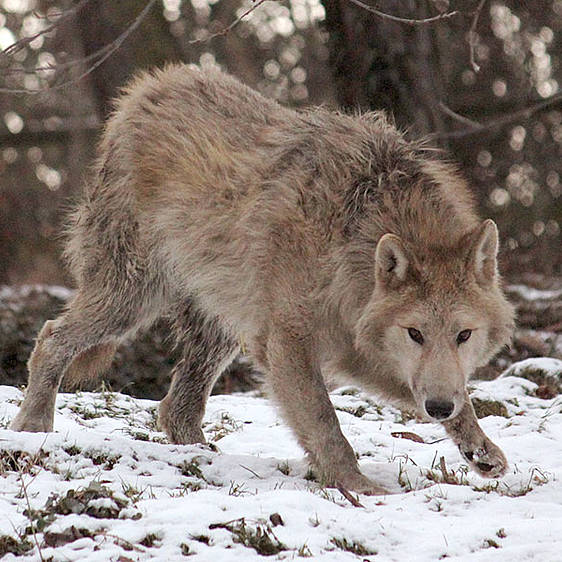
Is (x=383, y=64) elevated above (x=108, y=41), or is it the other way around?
(x=108, y=41)

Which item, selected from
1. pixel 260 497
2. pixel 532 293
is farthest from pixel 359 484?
pixel 532 293

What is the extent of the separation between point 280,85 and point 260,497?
16153 millimetres

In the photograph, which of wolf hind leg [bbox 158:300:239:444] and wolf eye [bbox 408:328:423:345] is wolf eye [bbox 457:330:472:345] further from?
wolf hind leg [bbox 158:300:239:444]

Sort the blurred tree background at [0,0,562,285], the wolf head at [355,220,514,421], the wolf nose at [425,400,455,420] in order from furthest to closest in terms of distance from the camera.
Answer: the blurred tree background at [0,0,562,285] < the wolf head at [355,220,514,421] < the wolf nose at [425,400,455,420]

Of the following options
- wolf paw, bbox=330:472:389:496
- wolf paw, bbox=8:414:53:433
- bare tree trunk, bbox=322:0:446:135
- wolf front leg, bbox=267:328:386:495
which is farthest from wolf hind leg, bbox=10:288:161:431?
bare tree trunk, bbox=322:0:446:135

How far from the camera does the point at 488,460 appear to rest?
18.3 ft

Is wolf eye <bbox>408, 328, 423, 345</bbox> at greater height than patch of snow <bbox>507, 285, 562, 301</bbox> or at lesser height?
greater

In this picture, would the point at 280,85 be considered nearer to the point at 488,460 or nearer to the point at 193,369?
the point at 193,369

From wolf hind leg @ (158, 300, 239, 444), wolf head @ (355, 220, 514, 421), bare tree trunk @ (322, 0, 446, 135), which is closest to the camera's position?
wolf head @ (355, 220, 514, 421)

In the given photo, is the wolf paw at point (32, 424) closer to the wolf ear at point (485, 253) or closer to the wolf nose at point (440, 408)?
the wolf nose at point (440, 408)

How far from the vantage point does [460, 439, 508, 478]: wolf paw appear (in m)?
5.53

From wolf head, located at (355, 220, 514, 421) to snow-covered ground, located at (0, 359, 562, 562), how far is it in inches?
25.6

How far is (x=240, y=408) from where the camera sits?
7.71 m

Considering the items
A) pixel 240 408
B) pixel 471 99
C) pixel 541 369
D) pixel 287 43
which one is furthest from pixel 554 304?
pixel 287 43
